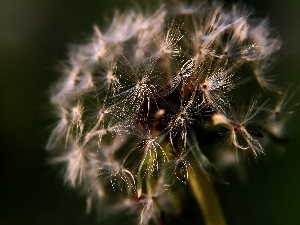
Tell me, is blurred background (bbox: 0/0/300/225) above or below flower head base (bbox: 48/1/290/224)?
above

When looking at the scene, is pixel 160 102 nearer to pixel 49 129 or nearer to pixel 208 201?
pixel 208 201

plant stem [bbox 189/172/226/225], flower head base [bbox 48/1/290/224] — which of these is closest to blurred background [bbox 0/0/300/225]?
flower head base [bbox 48/1/290/224]

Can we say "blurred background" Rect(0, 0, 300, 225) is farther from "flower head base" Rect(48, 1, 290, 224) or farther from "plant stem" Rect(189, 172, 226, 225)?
"plant stem" Rect(189, 172, 226, 225)

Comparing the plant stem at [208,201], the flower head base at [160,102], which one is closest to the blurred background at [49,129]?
the flower head base at [160,102]

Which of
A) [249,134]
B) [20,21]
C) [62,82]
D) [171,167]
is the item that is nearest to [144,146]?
[171,167]

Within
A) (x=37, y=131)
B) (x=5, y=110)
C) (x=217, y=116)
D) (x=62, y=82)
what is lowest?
(x=217, y=116)

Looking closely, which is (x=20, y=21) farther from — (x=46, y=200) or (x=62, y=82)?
(x=62, y=82)
